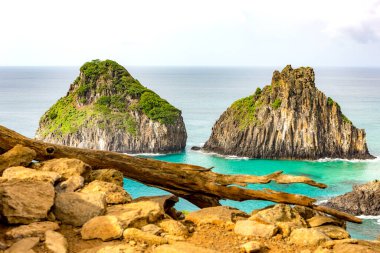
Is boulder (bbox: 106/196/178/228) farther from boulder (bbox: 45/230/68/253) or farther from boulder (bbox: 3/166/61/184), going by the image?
boulder (bbox: 3/166/61/184)

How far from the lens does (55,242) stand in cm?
1001

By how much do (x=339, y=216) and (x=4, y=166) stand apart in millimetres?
8489

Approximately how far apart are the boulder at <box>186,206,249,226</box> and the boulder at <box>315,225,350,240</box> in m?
1.88

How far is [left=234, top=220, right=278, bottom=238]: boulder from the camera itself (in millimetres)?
10977

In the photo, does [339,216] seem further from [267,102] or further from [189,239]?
[267,102]

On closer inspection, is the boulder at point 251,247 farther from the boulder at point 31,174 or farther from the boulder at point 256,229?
the boulder at point 31,174

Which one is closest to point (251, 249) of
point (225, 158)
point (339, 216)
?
point (339, 216)

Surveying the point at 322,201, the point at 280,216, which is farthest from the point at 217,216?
the point at 322,201

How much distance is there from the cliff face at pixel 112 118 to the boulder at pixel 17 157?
106542mm

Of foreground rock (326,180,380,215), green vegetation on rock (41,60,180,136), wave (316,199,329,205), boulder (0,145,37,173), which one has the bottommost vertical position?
wave (316,199,329,205)

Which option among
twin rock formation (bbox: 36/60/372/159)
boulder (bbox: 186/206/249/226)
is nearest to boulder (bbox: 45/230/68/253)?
boulder (bbox: 186/206/249/226)

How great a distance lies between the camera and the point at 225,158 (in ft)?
372

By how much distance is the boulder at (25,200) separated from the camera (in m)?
10.6

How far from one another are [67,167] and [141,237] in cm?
391
